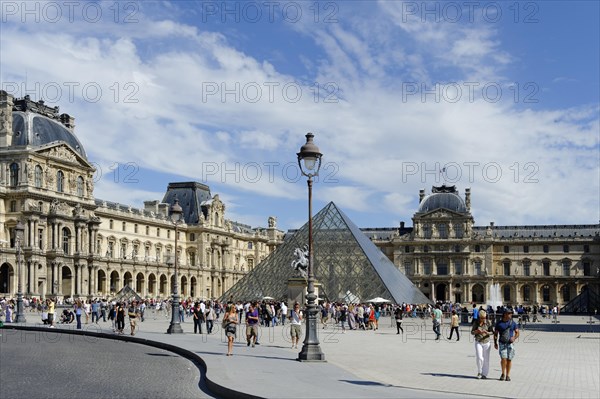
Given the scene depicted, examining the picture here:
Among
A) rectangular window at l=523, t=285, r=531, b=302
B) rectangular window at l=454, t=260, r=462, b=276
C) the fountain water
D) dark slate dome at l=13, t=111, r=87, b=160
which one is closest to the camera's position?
dark slate dome at l=13, t=111, r=87, b=160

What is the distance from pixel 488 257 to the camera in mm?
90312

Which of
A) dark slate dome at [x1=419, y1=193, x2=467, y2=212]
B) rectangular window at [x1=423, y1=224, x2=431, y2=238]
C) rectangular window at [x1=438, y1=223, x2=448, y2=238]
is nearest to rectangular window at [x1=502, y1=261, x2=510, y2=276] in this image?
rectangular window at [x1=438, y1=223, x2=448, y2=238]

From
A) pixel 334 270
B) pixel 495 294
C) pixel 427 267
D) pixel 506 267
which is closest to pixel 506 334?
pixel 334 270

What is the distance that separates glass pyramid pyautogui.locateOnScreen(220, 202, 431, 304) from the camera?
42562 mm

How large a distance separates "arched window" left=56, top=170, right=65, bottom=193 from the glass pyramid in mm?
20703

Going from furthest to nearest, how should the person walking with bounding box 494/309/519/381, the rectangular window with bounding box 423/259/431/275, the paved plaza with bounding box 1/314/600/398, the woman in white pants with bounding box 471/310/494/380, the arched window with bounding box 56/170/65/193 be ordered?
the rectangular window with bounding box 423/259/431/275, the arched window with bounding box 56/170/65/193, the woman in white pants with bounding box 471/310/494/380, the person walking with bounding box 494/309/519/381, the paved plaza with bounding box 1/314/600/398

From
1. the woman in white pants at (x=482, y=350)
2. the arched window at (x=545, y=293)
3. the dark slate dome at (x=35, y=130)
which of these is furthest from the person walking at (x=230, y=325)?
the arched window at (x=545, y=293)

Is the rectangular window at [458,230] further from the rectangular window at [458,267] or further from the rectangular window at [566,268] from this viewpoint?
the rectangular window at [566,268]

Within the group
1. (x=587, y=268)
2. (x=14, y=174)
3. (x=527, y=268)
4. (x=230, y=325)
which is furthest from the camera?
(x=527, y=268)

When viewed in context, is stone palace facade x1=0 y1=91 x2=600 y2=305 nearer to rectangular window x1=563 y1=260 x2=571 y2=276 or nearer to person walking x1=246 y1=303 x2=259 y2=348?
rectangular window x1=563 y1=260 x2=571 y2=276

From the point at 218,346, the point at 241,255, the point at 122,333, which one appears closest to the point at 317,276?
the point at 122,333

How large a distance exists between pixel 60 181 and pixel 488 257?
2027 inches

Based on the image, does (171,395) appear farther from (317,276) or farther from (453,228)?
(453,228)

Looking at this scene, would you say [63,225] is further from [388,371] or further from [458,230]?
[388,371]
